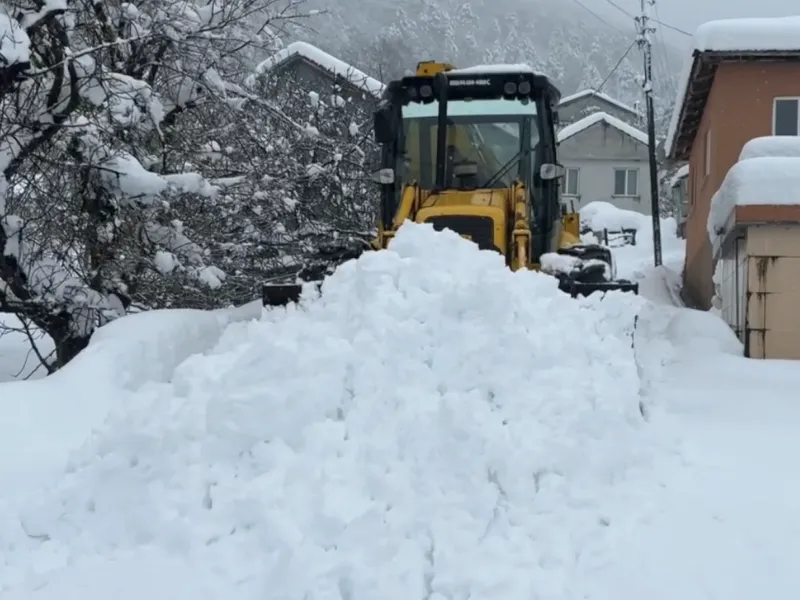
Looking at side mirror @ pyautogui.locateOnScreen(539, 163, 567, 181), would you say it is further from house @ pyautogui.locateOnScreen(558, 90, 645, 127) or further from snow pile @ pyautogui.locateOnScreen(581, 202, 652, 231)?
house @ pyautogui.locateOnScreen(558, 90, 645, 127)

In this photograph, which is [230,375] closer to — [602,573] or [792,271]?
[602,573]

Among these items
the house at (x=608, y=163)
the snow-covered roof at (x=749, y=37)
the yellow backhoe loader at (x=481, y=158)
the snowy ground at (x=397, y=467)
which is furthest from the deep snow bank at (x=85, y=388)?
the house at (x=608, y=163)

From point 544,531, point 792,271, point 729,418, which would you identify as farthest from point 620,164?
point 544,531

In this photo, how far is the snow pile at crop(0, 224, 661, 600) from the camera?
3.95 m

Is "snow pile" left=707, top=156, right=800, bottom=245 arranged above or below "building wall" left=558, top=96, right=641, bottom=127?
below

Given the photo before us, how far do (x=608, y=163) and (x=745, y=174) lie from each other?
32.9 m

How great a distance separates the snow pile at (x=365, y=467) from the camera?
395cm

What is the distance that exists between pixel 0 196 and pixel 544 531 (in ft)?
18.3

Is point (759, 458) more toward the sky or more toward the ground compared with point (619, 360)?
more toward the ground

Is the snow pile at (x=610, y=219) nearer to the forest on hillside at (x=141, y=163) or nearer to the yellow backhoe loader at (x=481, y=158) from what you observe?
the forest on hillside at (x=141, y=163)

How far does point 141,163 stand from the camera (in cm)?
879

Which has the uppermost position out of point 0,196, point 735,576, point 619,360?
point 0,196

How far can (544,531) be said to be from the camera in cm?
435

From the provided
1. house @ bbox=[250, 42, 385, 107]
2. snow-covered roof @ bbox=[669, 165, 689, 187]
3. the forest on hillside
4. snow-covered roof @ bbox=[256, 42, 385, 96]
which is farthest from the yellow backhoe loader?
snow-covered roof @ bbox=[669, 165, 689, 187]
